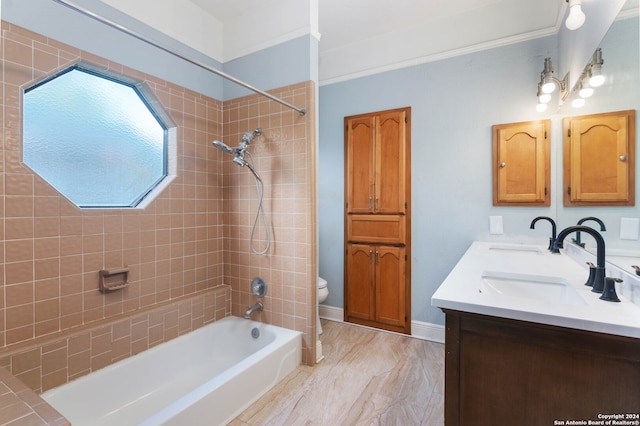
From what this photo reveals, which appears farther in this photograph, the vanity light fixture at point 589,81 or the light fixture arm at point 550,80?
the light fixture arm at point 550,80

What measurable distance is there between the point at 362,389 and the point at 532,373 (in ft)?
4.05

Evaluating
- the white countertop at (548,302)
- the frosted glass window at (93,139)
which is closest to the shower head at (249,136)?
the frosted glass window at (93,139)

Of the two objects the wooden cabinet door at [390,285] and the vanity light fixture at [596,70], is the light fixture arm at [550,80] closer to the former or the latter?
the vanity light fixture at [596,70]

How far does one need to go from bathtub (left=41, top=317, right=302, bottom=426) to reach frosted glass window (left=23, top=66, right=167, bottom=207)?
101 centimetres

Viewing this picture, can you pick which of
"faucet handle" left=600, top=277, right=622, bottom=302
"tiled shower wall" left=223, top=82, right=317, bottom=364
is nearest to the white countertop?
"faucet handle" left=600, top=277, right=622, bottom=302

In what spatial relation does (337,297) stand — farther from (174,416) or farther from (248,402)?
(174,416)

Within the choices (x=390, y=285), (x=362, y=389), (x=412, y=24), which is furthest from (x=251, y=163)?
(x=412, y=24)

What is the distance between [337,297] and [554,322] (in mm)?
2341

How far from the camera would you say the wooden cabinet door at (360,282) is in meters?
2.88

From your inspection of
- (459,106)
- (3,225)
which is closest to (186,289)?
(3,225)

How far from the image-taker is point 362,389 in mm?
1916

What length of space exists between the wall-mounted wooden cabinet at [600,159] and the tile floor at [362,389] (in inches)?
55.6

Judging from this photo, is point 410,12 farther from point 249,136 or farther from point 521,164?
point 249,136

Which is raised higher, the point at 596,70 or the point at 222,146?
the point at 596,70
